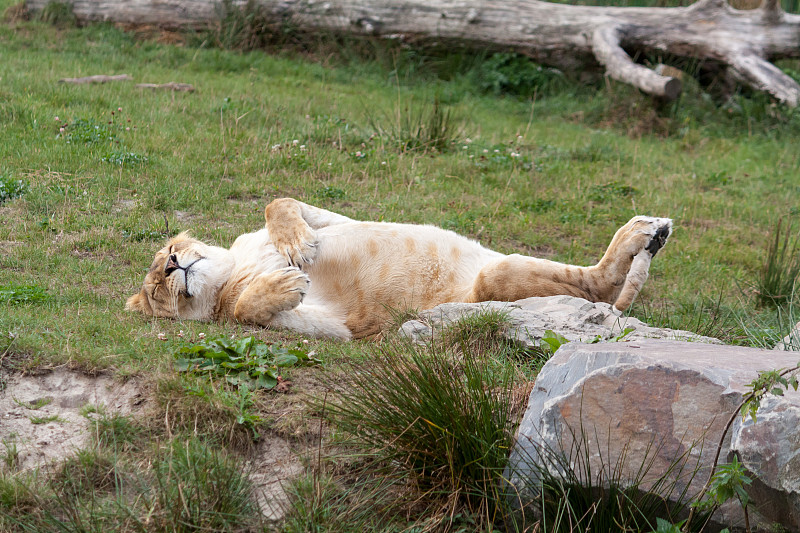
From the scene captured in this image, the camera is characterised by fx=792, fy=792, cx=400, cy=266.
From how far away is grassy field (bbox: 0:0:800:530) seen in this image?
5.09 meters

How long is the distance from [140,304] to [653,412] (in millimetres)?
3191

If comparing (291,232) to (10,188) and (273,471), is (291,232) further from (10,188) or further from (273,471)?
(10,188)

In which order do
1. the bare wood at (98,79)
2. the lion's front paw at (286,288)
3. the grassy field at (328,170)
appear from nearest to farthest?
the lion's front paw at (286,288) → the grassy field at (328,170) → the bare wood at (98,79)

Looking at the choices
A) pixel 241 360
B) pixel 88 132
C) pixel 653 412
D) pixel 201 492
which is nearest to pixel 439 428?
pixel 653 412

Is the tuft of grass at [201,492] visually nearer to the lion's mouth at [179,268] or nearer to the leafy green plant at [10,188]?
the lion's mouth at [179,268]

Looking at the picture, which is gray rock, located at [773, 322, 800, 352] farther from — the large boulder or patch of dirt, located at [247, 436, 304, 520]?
patch of dirt, located at [247, 436, 304, 520]

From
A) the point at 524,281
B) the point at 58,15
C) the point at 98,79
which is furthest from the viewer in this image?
the point at 58,15

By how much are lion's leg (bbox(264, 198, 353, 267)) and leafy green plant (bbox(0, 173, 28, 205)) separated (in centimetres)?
254

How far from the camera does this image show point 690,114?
11359mm

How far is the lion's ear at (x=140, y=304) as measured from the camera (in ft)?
16.1

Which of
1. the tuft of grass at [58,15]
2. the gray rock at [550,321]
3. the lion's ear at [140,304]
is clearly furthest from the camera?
the tuft of grass at [58,15]

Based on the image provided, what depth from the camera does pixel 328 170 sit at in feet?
26.3

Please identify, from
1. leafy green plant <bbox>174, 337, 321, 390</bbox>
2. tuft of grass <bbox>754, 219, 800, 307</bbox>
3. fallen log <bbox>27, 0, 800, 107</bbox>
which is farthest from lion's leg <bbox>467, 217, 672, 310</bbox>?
fallen log <bbox>27, 0, 800, 107</bbox>

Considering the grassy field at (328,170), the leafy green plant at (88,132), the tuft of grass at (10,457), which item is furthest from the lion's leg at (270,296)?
the leafy green plant at (88,132)
